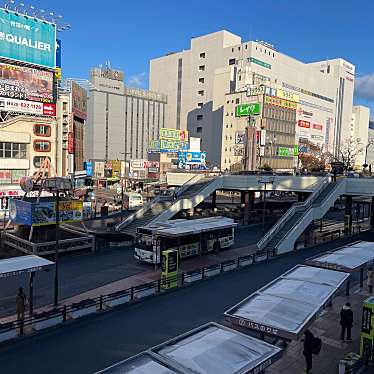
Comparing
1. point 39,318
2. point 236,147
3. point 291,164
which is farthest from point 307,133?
point 39,318

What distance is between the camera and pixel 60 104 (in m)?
60.3

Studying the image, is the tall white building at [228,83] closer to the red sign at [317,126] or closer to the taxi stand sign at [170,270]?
the red sign at [317,126]

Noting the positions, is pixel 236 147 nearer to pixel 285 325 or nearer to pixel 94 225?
pixel 94 225

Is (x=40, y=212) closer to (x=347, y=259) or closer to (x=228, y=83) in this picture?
(x=347, y=259)

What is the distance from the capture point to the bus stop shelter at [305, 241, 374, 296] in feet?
58.1

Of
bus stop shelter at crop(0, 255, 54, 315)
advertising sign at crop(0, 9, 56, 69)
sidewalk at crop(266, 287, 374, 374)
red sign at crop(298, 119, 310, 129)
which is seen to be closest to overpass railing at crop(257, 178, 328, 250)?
sidewalk at crop(266, 287, 374, 374)

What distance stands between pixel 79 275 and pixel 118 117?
436 feet

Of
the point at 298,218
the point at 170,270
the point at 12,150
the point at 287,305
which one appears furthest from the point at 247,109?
the point at 287,305

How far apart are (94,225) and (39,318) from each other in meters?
26.0

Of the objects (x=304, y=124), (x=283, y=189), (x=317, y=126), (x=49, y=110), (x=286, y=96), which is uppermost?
(x=286, y=96)

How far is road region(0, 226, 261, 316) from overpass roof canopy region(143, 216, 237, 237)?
8.93ft

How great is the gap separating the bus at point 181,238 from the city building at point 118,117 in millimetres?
116436

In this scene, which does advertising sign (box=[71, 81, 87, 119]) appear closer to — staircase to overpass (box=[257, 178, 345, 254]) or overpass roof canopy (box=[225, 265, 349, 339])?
staircase to overpass (box=[257, 178, 345, 254])

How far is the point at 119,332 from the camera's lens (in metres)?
15.2
